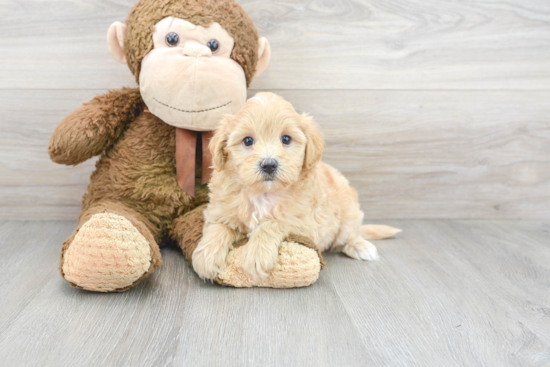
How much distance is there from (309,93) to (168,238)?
83 centimetres

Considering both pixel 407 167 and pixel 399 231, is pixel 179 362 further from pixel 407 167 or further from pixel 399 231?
pixel 407 167

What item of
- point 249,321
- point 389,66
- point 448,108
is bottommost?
point 249,321

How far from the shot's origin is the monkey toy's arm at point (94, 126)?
55.5 inches

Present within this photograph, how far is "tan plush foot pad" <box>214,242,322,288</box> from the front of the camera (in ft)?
4.01

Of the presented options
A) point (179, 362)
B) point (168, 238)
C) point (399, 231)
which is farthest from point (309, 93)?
point (179, 362)

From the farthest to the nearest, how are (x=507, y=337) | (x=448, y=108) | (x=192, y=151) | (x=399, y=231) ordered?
(x=448, y=108) < (x=399, y=231) < (x=192, y=151) < (x=507, y=337)

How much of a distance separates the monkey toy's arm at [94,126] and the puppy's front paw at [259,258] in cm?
67

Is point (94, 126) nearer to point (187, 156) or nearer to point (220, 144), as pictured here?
point (187, 156)

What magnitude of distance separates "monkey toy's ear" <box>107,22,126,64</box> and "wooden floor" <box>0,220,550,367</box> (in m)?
0.72

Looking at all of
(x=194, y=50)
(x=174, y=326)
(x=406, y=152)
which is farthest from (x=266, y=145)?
(x=406, y=152)

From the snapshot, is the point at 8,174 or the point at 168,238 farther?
the point at 8,174

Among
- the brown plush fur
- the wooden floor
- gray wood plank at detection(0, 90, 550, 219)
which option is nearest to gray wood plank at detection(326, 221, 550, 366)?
the wooden floor

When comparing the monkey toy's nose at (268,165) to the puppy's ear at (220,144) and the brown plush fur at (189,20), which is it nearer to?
the puppy's ear at (220,144)

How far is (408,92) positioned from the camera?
1884mm
